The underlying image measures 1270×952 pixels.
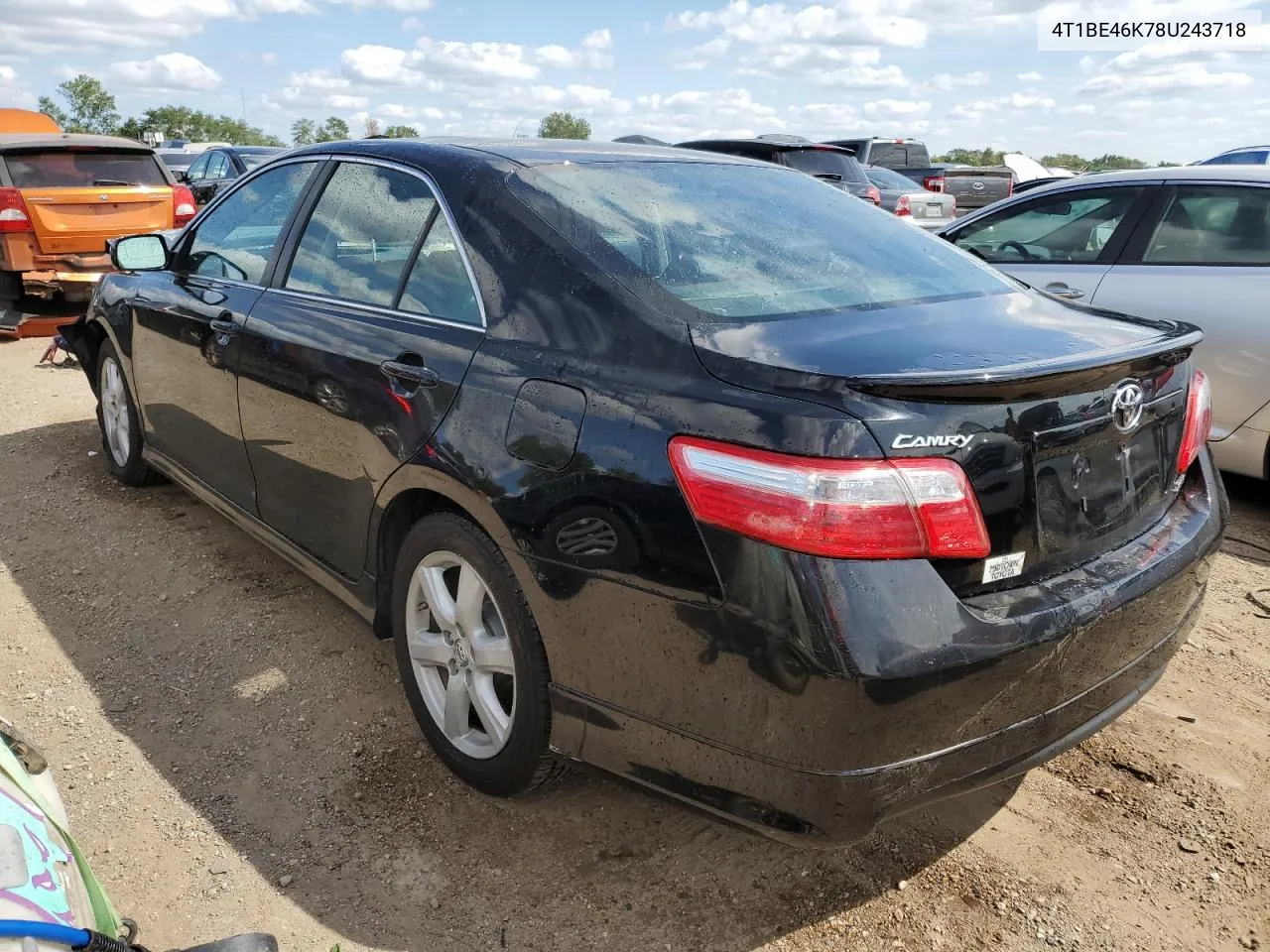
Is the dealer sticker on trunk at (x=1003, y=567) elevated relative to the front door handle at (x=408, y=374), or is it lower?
lower

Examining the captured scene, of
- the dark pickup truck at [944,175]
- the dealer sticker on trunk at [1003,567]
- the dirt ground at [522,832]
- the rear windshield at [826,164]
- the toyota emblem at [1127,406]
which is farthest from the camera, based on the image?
the dark pickup truck at [944,175]

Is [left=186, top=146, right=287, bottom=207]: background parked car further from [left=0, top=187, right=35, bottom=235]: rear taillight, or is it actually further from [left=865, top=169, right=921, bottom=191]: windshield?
[left=865, top=169, right=921, bottom=191]: windshield

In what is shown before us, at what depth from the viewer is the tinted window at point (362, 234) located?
2.85m

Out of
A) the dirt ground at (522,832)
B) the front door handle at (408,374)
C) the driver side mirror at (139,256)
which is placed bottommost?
the dirt ground at (522,832)

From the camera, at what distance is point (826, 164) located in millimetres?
12750

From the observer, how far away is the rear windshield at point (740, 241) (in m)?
2.36

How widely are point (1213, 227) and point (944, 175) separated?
1519 cm

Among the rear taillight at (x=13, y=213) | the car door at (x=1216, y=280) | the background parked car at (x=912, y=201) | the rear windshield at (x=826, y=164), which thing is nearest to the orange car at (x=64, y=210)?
the rear taillight at (x=13, y=213)

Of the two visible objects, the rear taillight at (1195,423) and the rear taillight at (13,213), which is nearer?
the rear taillight at (1195,423)

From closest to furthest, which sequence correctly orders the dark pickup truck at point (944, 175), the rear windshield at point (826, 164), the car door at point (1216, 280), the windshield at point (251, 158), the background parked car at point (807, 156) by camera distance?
the car door at point (1216, 280), the background parked car at point (807, 156), the rear windshield at point (826, 164), the windshield at point (251, 158), the dark pickup truck at point (944, 175)

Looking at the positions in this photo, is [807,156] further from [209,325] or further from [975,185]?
[209,325]

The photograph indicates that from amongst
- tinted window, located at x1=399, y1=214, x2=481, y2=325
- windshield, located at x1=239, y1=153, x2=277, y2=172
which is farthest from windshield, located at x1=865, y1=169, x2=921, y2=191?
tinted window, located at x1=399, y1=214, x2=481, y2=325

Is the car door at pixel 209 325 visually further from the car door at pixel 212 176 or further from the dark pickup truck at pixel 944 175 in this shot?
the dark pickup truck at pixel 944 175

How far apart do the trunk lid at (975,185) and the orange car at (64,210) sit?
14405 millimetres
